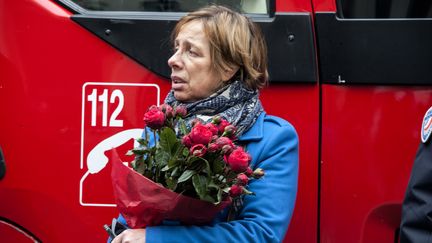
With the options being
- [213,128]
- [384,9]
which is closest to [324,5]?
[384,9]

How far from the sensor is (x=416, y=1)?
234cm

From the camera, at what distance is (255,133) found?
1944 millimetres

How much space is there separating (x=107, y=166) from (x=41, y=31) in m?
0.48

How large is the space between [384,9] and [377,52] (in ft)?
0.49

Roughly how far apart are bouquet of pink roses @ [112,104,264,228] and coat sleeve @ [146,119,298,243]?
40mm

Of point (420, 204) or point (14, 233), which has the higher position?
point (420, 204)

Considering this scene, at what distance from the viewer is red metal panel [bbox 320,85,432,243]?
2293 mm

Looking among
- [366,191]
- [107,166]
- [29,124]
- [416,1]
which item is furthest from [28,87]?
[416,1]

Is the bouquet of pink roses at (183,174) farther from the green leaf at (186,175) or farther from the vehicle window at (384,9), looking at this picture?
the vehicle window at (384,9)

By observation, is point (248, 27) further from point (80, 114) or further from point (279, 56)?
point (80, 114)

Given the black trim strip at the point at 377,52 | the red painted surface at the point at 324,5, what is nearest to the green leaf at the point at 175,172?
the black trim strip at the point at 377,52

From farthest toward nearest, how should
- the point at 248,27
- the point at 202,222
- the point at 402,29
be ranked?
1. the point at 402,29
2. the point at 248,27
3. the point at 202,222

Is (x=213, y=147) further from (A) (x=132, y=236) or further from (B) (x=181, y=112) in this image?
(A) (x=132, y=236)

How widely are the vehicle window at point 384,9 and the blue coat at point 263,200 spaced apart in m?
0.55
